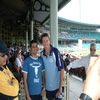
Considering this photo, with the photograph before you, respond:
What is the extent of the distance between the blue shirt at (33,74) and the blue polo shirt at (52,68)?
0.15m

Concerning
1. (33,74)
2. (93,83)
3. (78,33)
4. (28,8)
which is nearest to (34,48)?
(33,74)

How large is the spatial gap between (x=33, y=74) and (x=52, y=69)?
331 mm

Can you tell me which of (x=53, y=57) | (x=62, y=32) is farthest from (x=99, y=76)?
(x=62, y=32)

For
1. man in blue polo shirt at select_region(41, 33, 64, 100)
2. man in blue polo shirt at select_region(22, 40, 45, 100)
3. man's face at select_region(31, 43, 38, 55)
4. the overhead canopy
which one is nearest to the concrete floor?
man in blue polo shirt at select_region(41, 33, 64, 100)

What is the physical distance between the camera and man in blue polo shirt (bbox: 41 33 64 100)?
2068mm

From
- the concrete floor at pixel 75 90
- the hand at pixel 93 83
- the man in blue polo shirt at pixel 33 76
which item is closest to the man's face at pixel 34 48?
the man in blue polo shirt at pixel 33 76

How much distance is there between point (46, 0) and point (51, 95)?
4.74 m

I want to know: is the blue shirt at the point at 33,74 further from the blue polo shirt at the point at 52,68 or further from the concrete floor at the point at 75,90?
the concrete floor at the point at 75,90

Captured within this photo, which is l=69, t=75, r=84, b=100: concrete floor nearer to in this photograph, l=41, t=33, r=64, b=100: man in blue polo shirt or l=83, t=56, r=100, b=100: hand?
l=41, t=33, r=64, b=100: man in blue polo shirt

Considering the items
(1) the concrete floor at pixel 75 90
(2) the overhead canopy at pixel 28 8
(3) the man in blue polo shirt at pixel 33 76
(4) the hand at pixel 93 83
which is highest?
(2) the overhead canopy at pixel 28 8

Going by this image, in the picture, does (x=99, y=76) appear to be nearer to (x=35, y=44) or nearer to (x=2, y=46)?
(x=2, y=46)

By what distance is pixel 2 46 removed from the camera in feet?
4.59

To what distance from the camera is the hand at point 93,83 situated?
0.64 m

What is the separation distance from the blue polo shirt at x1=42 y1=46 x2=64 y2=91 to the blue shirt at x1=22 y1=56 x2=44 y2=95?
0.15 metres
